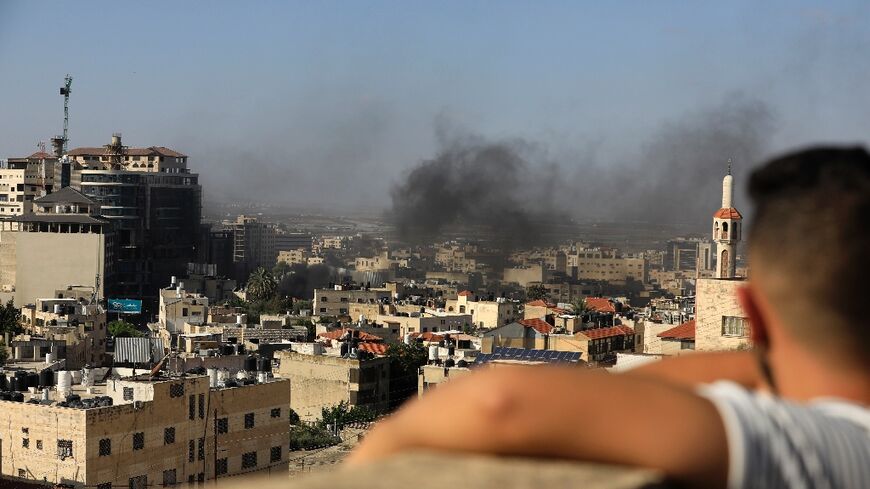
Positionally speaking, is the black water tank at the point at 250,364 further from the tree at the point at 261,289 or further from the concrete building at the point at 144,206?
the concrete building at the point at 144,206

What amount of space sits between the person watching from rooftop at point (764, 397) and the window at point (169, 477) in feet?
58.4

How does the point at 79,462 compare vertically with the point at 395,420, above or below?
below

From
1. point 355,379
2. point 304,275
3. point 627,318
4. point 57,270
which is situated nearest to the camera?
point 355,379

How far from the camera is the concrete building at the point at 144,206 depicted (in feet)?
238

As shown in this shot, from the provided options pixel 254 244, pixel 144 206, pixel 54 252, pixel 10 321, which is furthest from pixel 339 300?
pixel 254 244

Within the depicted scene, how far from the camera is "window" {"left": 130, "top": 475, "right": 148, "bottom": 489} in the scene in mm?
17812

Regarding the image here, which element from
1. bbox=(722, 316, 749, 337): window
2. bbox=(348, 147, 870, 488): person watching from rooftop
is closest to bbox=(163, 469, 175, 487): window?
bbox=(722, 316, 749, 337): window

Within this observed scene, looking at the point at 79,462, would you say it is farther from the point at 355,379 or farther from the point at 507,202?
the point at 507,202

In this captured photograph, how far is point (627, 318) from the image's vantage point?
47.0 meters

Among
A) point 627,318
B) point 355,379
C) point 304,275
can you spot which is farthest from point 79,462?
point 304,275

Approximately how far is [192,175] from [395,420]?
86581 mm

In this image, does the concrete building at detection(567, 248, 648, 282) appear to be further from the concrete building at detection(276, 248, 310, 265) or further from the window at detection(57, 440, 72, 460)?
the window at detection(57, 440, 72, 460)

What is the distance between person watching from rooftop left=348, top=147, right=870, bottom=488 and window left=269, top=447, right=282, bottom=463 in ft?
65.0

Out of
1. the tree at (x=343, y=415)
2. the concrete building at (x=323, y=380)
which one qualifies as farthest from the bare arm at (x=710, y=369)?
the concrete building at (x=323, y=380)
